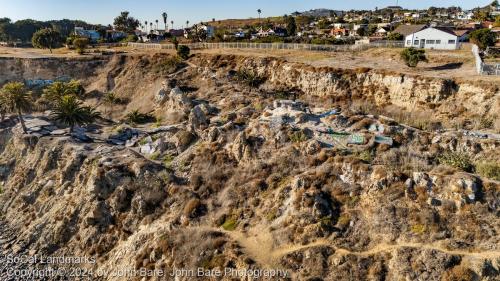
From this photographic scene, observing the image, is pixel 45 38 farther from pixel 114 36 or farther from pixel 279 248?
pixel 279 248

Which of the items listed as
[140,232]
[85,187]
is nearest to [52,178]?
[85,187]

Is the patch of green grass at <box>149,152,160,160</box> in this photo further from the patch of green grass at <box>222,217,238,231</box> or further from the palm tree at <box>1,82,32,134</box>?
the palm tree at <box>1,82,32,134</box>

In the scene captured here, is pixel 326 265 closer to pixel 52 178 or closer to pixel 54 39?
pixel 52 178

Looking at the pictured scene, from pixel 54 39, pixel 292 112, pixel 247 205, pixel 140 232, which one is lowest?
pixel 140 232

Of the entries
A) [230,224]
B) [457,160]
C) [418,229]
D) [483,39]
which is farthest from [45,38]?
[418,229]

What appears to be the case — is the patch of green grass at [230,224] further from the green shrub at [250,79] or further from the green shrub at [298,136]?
the green shrub at [250,79]

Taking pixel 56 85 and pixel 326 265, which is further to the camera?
pixel 56 85
